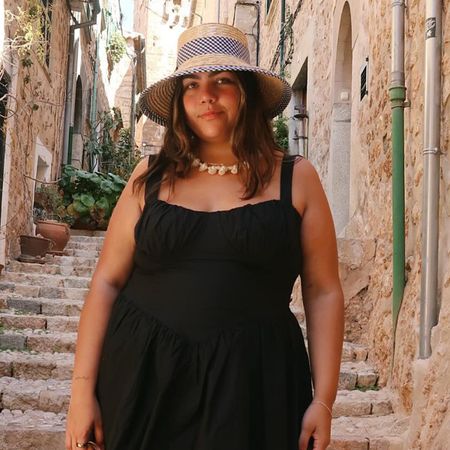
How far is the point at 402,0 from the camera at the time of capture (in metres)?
4.01

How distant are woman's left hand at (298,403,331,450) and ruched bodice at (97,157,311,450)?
0.07ft

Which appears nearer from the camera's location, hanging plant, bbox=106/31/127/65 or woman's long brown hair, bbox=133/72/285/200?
woman's long brown hair, bbox=133/72/285/200

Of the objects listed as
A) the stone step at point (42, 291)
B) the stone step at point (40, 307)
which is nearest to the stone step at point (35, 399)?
A: the stone step at point (40, 307)

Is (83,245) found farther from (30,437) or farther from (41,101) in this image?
(30,437)

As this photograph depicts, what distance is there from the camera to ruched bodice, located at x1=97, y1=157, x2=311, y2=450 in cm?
154

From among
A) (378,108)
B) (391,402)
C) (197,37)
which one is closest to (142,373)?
(197,37)

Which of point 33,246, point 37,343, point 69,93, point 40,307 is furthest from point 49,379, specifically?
point 69,93

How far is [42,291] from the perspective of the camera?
20.7 feet

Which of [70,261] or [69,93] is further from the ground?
[69,93]

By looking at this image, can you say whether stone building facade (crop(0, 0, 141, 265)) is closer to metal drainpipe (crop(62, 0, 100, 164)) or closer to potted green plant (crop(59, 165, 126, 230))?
metal drainpipe (crop(62, 0, 100, 164))

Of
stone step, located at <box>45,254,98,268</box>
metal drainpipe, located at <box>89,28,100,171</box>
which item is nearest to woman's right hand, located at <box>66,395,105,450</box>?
stone step, located at <box>45,254,98,268</box>

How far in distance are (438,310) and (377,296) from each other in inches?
52.9

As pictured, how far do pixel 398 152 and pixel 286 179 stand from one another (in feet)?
7.65

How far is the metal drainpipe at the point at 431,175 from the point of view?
3078mm
